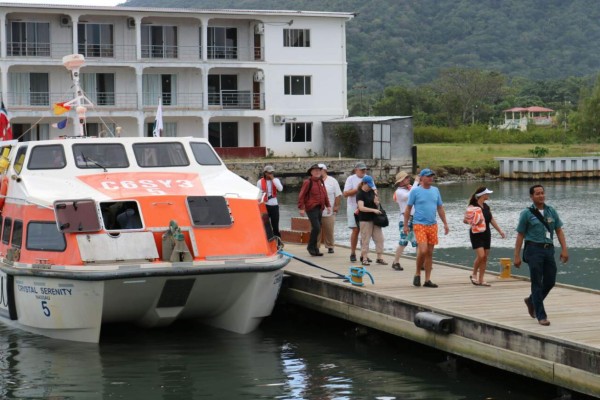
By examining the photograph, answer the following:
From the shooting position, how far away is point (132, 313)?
1759 centimetres

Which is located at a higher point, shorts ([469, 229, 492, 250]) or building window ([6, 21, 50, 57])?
building window ([6, 21, 50, 57])

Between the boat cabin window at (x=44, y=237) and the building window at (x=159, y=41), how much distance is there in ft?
144

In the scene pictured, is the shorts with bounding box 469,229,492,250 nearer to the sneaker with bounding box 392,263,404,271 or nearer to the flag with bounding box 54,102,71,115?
the sneaker with bounding box 392,263,404,271

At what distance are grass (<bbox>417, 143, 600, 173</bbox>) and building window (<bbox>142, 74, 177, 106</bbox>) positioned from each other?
15.2m

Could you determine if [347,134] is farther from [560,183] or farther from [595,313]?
[595,313]

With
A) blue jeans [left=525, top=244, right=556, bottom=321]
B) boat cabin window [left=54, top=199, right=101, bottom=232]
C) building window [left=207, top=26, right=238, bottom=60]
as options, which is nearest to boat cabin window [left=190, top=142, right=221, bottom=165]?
boat cabin window [left=54, top=199, right=101, bottom=232]

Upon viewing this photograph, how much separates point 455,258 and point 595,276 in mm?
4510

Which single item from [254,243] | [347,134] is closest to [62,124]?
[254,243]

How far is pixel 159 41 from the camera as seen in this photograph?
6150cm

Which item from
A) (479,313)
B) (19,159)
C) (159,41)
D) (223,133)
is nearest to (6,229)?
(19,159)

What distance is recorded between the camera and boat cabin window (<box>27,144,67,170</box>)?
1906 cm

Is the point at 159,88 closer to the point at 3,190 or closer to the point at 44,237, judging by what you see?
the point at 3,190

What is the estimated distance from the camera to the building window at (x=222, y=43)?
205 ft

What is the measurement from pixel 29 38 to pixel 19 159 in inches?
1624
